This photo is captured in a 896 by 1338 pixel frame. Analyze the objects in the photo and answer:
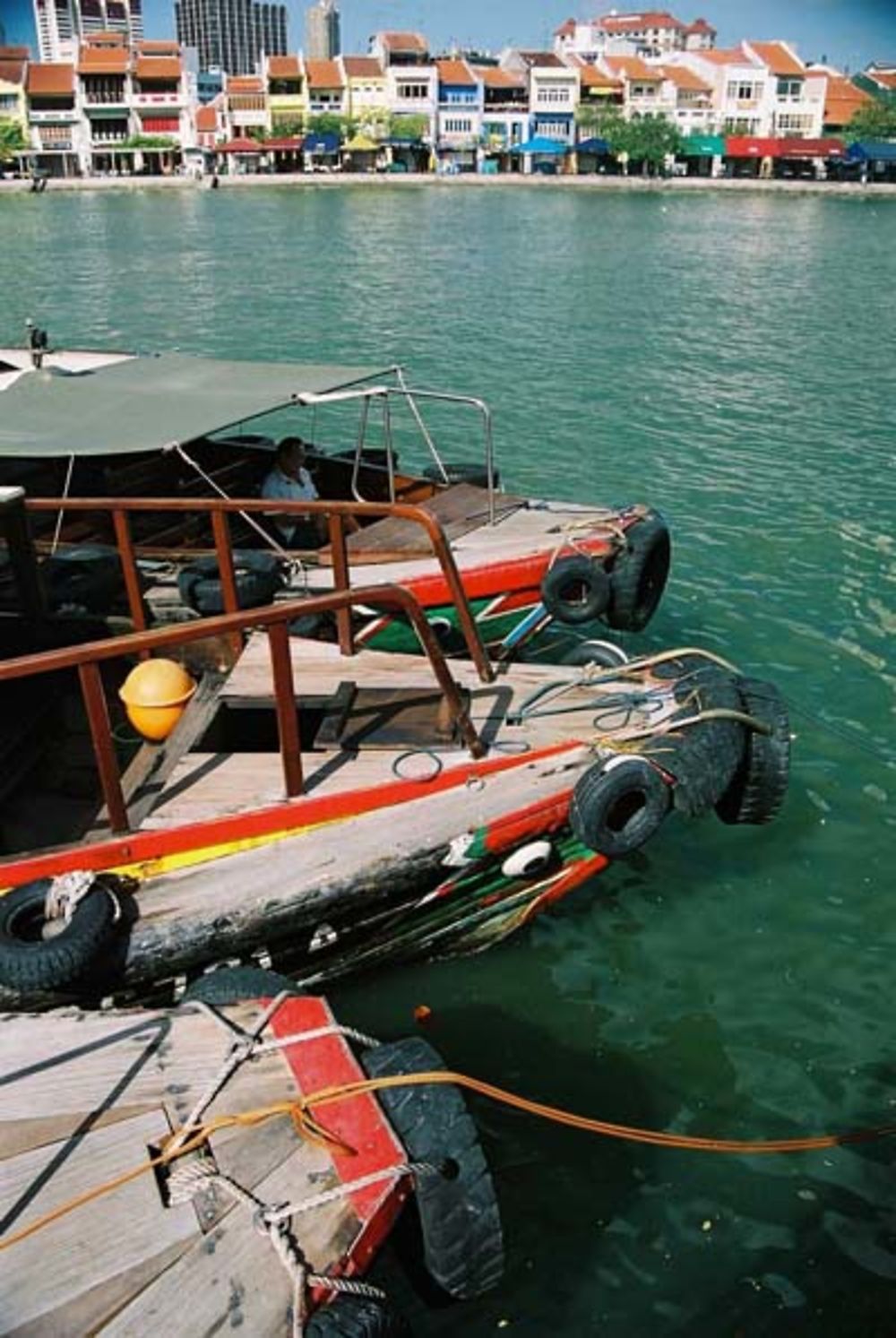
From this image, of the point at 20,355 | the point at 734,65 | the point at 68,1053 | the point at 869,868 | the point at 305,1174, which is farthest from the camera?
the point at 734,65

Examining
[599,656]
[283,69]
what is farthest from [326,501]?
[283,69]

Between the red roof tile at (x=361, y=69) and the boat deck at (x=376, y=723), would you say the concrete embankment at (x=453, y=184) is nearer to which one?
the red roof tile at (x=361, y=69)

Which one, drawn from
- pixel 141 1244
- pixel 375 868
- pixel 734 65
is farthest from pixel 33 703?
pixel 734 65

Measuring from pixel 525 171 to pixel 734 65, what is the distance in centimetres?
2657

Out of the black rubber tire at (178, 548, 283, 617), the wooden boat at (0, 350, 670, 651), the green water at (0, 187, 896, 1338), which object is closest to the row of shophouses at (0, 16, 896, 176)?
the green water at (0, 187, 896, 1338)

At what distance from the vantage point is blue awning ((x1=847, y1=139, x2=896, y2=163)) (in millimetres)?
108312

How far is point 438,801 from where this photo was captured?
5.79 m

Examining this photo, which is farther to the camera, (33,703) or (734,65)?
(734,65)

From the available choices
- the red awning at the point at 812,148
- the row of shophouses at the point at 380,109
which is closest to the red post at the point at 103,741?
the red awning at the point at 812,148

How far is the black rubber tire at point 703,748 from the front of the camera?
19.4ft

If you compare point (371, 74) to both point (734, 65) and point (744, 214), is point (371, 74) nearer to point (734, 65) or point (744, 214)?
point (734, 65)

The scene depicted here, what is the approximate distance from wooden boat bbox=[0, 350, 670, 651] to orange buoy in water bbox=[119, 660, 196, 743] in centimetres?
146

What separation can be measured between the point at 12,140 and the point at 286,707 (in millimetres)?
136806

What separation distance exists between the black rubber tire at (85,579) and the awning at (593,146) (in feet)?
416
